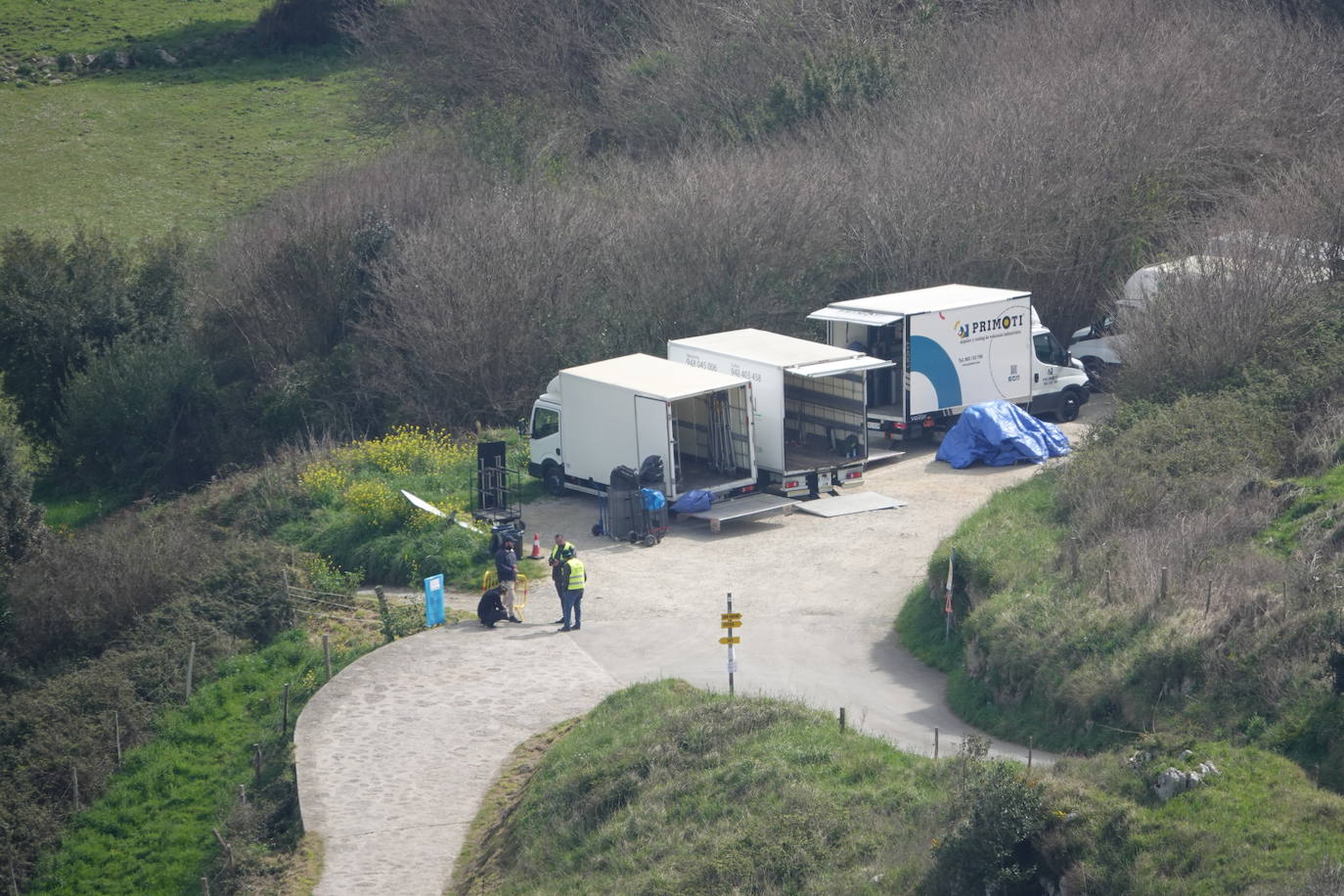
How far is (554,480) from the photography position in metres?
28.7

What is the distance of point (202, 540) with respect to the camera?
93.3ft

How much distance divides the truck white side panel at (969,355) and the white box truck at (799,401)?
1.95 meters

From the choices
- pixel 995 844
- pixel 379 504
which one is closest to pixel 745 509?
pixel 379 504

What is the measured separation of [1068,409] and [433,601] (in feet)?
52.2

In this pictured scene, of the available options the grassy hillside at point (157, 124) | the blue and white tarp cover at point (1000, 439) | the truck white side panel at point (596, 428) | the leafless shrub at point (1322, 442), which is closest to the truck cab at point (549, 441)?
the truck white side panel at point (596, 428)

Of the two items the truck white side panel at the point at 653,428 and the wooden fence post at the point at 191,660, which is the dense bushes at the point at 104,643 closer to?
the wooden fence post at the point at 191,660

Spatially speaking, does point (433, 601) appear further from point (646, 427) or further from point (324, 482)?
point (324, 482)

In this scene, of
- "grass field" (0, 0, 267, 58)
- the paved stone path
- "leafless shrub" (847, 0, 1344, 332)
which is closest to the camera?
the paved stone path

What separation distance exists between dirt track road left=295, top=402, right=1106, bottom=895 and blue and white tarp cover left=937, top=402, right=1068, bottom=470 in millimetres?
1582

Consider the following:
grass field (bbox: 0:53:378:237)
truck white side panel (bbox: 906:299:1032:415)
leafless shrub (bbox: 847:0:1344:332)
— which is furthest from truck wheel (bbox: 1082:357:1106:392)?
grass field (bbox: 0:53:378:237)

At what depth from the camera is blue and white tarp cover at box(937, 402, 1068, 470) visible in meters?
28.8

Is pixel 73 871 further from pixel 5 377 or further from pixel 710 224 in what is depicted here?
pixel 5 377

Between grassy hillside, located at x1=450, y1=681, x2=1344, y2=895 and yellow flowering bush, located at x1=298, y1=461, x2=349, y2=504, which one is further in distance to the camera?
yellow flowering bush, located at x1=298, y1=461, x2=349, y2=504

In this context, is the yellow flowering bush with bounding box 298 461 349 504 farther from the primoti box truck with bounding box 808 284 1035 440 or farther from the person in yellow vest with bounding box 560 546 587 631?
the primoti box truck with bounding box 808 284 1035 440
